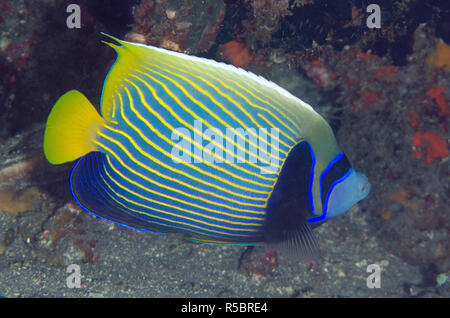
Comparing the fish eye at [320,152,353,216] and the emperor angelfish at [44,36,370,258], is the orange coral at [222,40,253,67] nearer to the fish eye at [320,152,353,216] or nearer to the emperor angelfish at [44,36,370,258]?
the emperor angelfish at [44,36,370,258]

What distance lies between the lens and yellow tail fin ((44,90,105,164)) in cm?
143

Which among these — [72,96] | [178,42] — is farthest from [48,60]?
[72,96]

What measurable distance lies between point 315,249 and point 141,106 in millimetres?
1288

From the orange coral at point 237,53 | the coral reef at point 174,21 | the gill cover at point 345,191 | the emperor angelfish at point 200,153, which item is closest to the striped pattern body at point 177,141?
the emperor angelfish at point 200,153

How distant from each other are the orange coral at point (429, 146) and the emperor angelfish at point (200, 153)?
2.56 metres

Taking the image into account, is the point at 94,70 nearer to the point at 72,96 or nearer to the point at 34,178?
the point at 34,178

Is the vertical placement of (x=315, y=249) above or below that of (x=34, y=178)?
above

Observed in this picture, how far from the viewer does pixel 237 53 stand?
3.45 m

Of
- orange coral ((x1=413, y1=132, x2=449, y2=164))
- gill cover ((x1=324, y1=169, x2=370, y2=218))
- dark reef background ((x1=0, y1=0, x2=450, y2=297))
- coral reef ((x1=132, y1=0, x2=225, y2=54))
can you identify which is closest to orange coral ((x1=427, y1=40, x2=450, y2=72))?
dark reef background ((x1=0, y1=0, x2=450, y2=297))

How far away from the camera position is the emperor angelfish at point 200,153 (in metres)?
1.51

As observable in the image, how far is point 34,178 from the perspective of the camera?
3.32 m

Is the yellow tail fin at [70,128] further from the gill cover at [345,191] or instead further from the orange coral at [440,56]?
the orange coral at [440,56]

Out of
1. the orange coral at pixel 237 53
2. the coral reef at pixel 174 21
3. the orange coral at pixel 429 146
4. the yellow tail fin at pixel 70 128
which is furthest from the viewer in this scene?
the orange coral at pixel 429 146

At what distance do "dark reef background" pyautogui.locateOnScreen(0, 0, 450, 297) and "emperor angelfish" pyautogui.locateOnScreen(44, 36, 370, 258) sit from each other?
1.52 m
